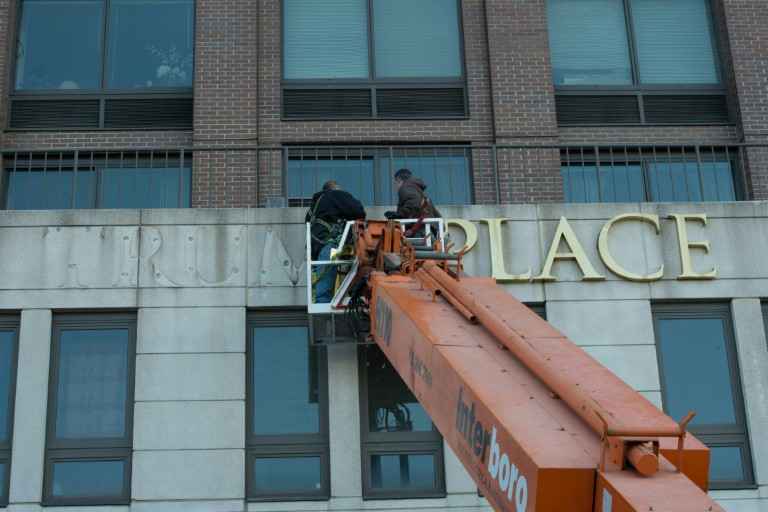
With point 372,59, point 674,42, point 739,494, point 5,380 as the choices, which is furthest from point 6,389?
point 674,42

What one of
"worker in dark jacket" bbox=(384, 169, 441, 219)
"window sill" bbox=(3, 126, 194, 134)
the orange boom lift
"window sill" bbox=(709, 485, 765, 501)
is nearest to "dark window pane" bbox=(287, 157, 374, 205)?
"window sill" bbox=(3, 126, 194, 134)

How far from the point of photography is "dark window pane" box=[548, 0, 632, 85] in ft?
60.6

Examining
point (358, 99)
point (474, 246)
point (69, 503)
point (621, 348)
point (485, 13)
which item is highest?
point (485, 13)

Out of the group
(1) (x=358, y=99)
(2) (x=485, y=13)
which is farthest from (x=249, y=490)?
(2) (x=485, y=13)

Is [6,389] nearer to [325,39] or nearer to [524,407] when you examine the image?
[325,39]

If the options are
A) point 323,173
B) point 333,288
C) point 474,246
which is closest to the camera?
point 333,288

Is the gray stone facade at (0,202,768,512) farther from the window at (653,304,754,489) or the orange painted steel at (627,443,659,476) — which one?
the orange painted steel at (627,443,659,476)

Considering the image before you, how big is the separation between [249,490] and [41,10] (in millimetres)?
8932

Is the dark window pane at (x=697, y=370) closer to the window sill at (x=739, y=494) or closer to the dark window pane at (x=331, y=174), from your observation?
the window sill at (x=739, y=494)

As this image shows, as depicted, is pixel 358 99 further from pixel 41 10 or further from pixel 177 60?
pixel 41 10

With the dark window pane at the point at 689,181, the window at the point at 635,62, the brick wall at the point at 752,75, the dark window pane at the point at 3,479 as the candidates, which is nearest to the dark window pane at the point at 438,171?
the window at the point at 635,62

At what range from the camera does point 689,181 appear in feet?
58.9

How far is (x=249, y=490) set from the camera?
14281 mm

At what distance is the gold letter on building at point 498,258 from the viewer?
15.1m
